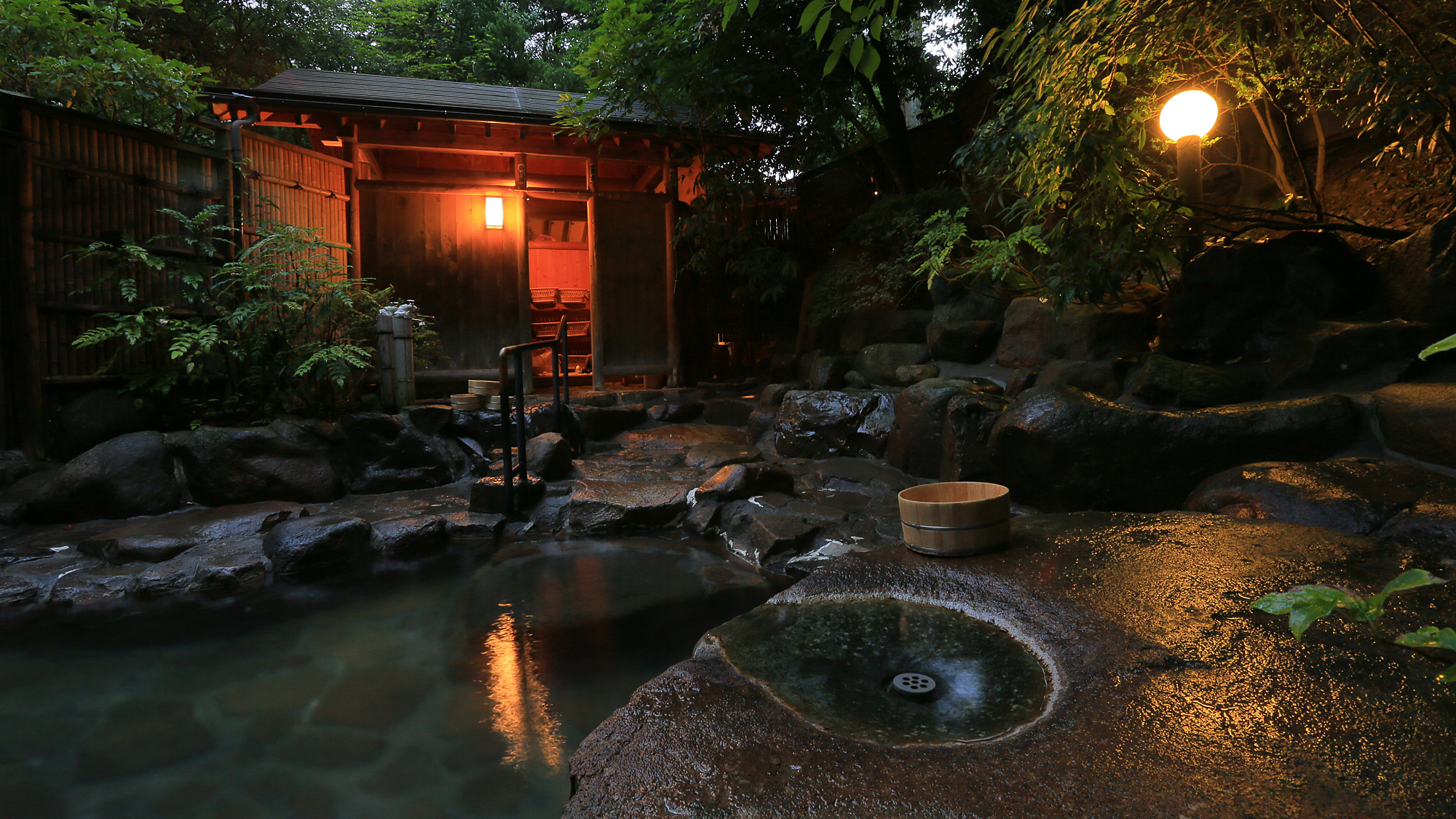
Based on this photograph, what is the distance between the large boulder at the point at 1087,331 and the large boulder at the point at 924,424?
920 millimetres

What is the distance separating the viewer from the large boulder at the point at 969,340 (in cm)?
791

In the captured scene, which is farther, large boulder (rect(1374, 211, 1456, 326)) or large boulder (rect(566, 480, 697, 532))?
large boulder (rect(566, 480, 697, 532))

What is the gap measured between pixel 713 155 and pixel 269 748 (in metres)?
8.75

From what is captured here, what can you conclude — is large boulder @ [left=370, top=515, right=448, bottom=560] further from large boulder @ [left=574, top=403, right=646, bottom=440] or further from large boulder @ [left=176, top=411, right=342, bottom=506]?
large boulder @ [left=574, top=403, right=646, bottom=440]

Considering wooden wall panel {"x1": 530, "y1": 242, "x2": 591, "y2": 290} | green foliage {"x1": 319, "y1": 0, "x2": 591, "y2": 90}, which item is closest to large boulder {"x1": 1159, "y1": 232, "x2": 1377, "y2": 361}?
wooden wall panel {"x1": 530, "y1": 242, "x2": 591, "y2": 290}

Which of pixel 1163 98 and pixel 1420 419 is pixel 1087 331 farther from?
pixel 1420 419

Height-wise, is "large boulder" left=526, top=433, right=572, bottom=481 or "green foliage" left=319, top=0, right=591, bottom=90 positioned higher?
"green foliage" left=319, top=0, right=591, bottom=90

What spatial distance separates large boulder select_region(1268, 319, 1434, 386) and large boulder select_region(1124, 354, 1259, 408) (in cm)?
28

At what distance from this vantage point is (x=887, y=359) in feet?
28.4

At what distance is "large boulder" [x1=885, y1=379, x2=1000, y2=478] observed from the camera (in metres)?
5.89

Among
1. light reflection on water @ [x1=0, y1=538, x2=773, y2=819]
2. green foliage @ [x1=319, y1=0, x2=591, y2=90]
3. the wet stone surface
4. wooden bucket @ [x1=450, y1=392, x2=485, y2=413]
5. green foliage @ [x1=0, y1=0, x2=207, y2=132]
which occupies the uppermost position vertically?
green foliage @ [x1=319, y1=0, x2=591, y2=90]

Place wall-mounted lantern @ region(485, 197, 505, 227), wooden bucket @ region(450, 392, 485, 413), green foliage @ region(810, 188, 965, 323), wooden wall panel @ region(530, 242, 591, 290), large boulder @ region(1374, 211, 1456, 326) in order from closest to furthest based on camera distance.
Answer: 1. large boulder @ region(1374, 211, 1456, 326)
2. wooden bucket @ region(450, 392, 485, 413)
3. green foliage @ region(810, 188, 965, 323)
4. wall-mounted lantern @ region(485, 197, 505, 227)
5. wooden wall panel @ region(530, 242, 591, 290)

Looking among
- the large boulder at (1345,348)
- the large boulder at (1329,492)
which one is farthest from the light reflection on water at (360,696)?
the large boulder at (1345,348)

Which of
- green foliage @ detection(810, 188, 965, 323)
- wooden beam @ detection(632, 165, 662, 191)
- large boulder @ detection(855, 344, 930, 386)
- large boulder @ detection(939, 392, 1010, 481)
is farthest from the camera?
wooden beam @ detection(632, 165, 662, 191)
